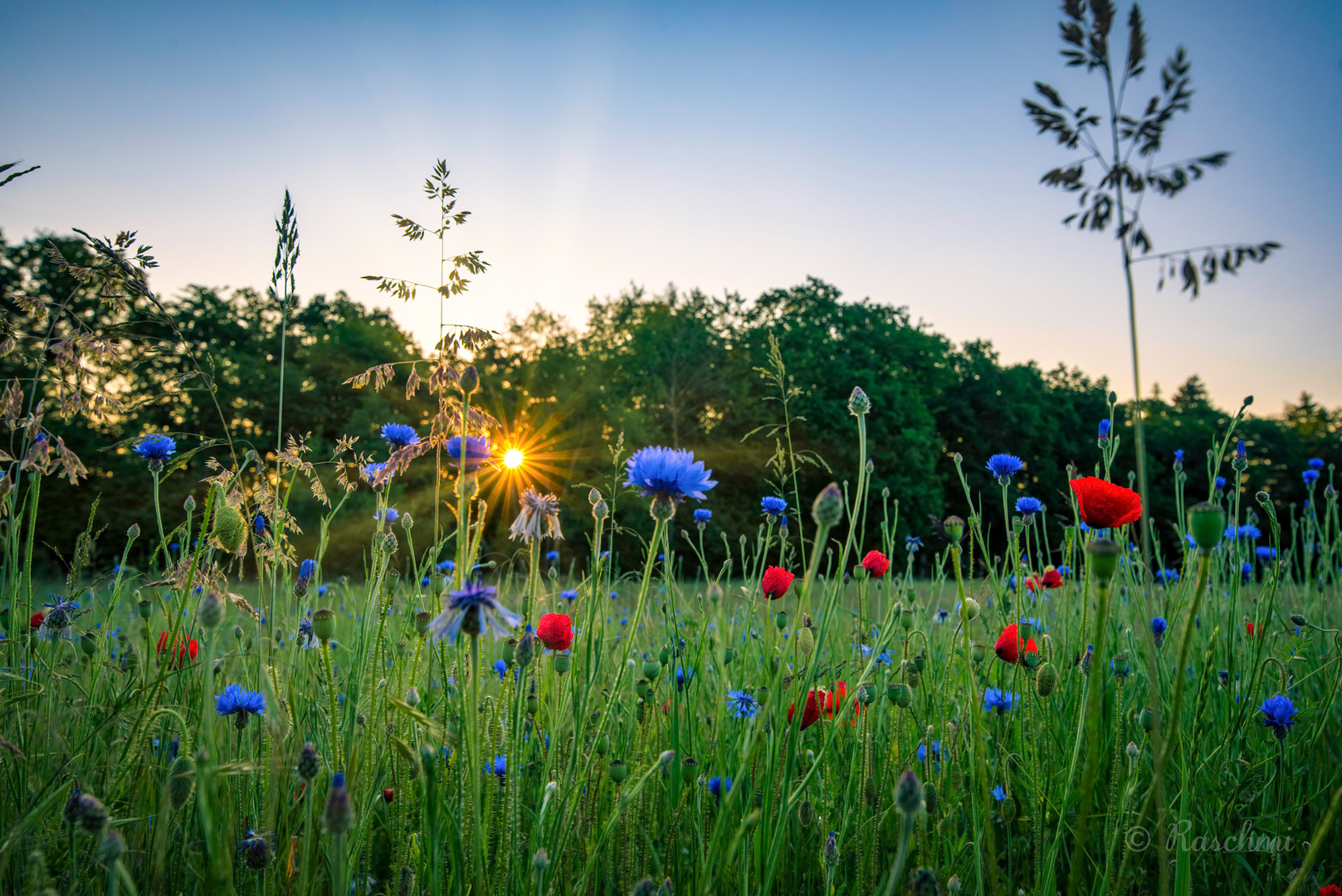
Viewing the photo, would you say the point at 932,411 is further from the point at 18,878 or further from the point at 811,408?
the point at 18,878

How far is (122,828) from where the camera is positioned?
1260 mm

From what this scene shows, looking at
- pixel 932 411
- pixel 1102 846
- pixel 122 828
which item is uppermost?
pixel 932 411

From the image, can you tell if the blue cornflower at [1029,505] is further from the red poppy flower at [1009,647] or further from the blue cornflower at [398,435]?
the blue cornflower at [398,435]

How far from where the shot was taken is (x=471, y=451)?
3.81ft

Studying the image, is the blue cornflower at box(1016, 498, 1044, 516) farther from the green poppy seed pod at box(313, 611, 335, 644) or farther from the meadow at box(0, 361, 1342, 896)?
the green poppy seed pod at box(313, 611, 335, 644)

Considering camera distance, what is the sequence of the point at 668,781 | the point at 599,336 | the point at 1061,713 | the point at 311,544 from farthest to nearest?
the point at 599,336 → the point at 311,544 → the point at 1061,713 → the point at 668,781

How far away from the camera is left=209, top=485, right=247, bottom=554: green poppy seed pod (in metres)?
1.17

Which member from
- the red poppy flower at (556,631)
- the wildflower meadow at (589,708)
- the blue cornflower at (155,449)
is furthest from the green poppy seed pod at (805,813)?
the blue cornflower at (155,449)

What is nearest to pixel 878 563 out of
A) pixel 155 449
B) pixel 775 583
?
pixel 775 583

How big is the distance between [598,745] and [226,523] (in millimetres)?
756

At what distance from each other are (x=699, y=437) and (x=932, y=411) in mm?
9121

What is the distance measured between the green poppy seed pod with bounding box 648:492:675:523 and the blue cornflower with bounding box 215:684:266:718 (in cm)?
89

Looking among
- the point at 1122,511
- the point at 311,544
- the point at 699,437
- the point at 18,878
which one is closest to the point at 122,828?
the point at 18,878

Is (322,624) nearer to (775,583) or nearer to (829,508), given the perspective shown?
(829,508)
